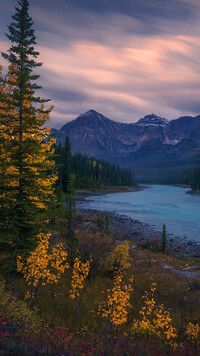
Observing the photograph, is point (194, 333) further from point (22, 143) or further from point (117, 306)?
point (22, 143)

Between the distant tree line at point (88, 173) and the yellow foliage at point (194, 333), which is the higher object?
the distant tree line at point (88, 173)

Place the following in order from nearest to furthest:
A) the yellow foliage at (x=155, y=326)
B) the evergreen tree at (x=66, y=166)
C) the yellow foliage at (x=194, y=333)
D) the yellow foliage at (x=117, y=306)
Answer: the yellow foliage at (x=117, y=306)
the yellow foliage at (x=155, y=326)
the yellow foliage at (x=194, y=333)
the evergreen tree at (x=66, y=166)

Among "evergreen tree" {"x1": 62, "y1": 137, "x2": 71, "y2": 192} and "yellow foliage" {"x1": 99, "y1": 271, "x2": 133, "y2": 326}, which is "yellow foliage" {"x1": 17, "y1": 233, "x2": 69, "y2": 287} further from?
"evergreen tree" {"x1": 62, "y1": 137, "x2": 71, "y2": 192}

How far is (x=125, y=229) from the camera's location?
120ft

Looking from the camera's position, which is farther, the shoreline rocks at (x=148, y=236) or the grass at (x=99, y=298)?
the shoreline rocks at (x=148, y=236)

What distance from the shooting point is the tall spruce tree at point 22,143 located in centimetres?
1116

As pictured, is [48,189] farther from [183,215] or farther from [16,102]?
[183,215]

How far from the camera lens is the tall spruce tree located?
1116 centimetres

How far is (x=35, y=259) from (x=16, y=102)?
8.43 meters

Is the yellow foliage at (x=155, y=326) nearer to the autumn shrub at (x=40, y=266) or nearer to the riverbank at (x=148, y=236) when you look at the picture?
the autumn shrub at (x=40, y=266)

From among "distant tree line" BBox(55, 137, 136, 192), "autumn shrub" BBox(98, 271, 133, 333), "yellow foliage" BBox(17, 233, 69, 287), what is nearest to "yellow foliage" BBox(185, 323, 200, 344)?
"autumn shrub" BBox(98, 271, 133, 333)

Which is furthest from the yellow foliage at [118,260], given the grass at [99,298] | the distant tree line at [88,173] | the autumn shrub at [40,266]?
the distant tree line at [88,173]

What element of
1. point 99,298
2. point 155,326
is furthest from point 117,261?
point 155,326

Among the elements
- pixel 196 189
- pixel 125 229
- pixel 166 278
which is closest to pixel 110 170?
pixel 196 189
